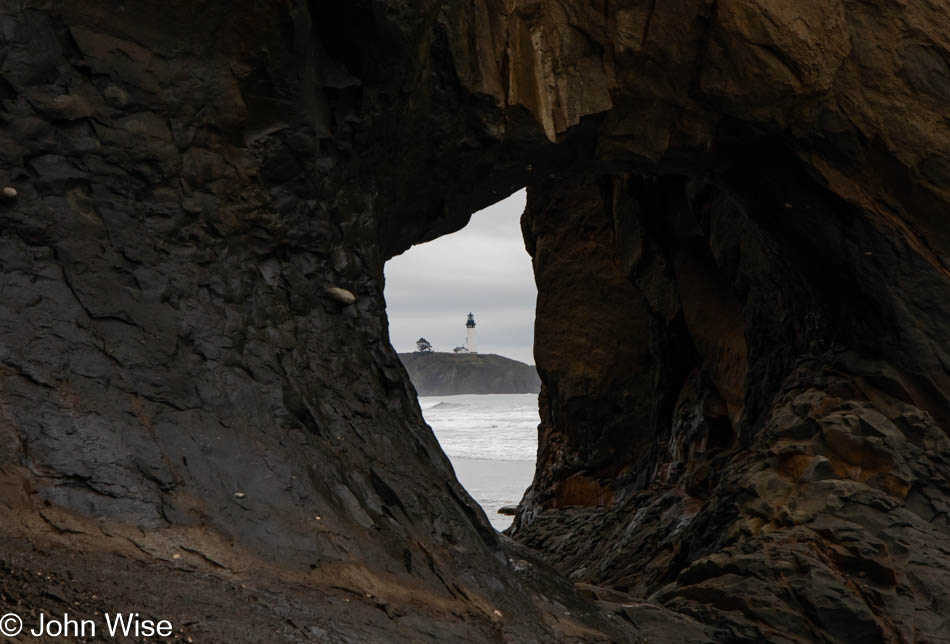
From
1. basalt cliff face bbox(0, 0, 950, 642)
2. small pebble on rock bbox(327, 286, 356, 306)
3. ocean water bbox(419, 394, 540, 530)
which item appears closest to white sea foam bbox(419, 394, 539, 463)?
ocean water bbox(419, 394, 540, 530)

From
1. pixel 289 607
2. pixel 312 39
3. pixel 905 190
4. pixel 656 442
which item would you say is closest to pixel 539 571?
pixel 289 607

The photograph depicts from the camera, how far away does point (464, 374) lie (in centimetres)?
3934

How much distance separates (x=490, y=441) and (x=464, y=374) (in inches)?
556

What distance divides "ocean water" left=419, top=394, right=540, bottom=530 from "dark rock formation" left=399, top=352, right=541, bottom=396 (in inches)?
28.1

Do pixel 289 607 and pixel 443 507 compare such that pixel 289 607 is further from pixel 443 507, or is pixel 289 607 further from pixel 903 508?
pixel 903 508

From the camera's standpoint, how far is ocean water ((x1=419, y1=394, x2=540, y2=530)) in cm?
1642

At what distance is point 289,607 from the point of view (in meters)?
3.38

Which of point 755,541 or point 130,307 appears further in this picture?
point 755,541

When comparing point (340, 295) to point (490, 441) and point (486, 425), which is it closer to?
point (490, 441)

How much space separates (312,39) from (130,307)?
170 centimetres
